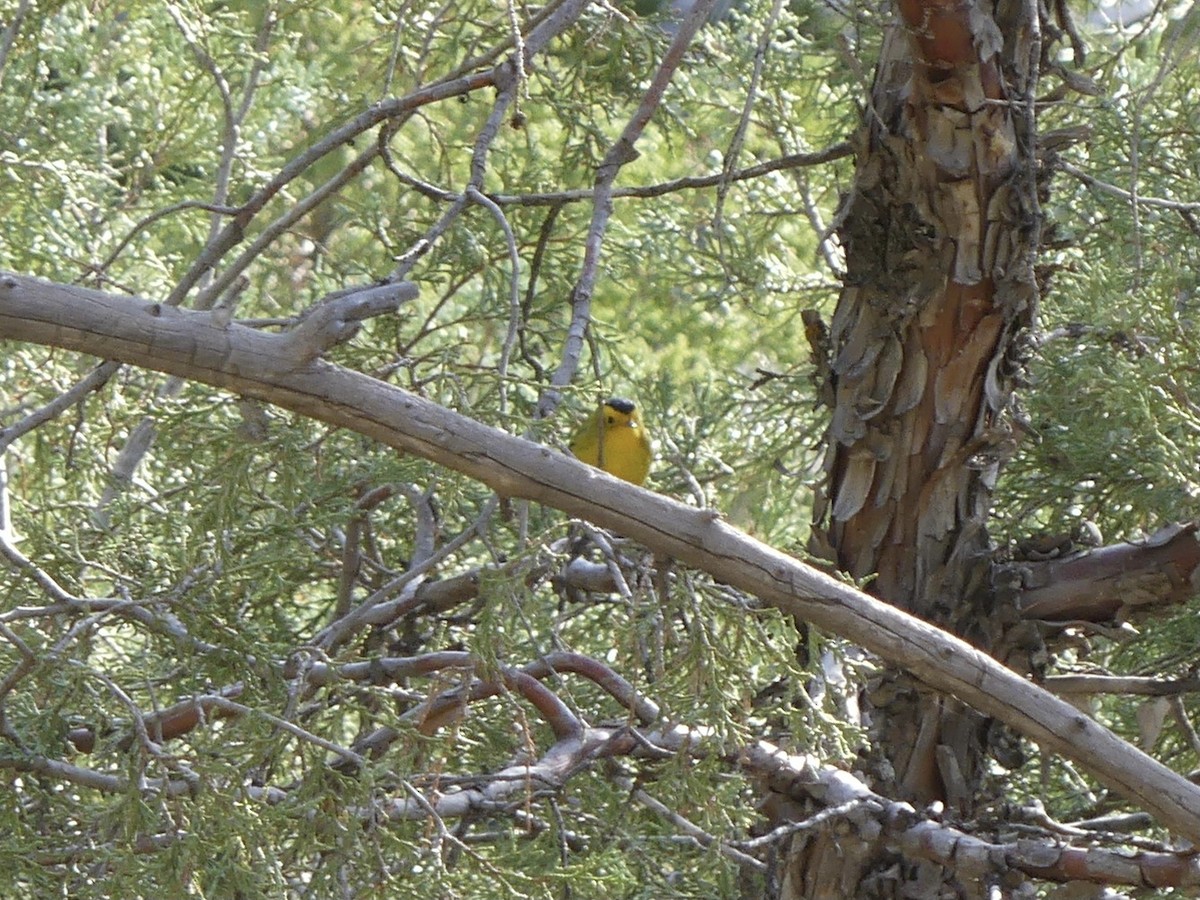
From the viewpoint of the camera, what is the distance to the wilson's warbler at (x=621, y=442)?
431 centimetres

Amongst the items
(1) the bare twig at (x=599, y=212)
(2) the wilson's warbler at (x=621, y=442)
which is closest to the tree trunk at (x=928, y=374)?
(1) the bare twig at (x=599, y=212)

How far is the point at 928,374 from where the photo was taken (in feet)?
8.09

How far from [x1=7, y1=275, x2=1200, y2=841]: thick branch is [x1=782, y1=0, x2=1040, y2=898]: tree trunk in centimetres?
69

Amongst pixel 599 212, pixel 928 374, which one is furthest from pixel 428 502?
pixel 928 374

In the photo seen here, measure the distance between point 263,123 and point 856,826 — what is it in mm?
3954

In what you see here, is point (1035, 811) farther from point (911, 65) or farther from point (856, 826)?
point (911, 65)

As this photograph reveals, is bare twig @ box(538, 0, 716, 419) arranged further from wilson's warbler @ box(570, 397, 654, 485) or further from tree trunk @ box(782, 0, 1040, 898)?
wilson's warbler @ box(570, 397, 654, 485)

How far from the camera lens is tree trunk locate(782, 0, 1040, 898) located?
235 cm

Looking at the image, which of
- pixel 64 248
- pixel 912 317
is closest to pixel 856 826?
pixel 912 317

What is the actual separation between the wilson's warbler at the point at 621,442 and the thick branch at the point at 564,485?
2.57 metres

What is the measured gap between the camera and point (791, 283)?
4.09m

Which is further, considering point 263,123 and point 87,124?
point 263,123

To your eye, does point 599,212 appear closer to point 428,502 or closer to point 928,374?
point 928,374

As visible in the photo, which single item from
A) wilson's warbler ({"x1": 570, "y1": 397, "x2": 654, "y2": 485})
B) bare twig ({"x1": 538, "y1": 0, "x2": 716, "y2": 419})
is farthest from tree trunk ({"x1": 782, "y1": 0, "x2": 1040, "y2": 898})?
wilson's warbler ({"x1": 570, "y1": 397, "x2": 654, "y2": 485})
